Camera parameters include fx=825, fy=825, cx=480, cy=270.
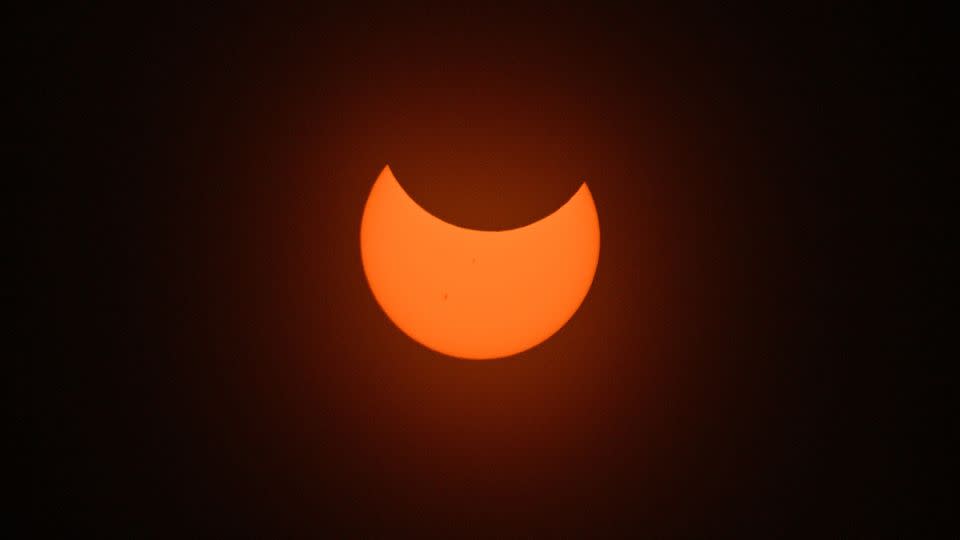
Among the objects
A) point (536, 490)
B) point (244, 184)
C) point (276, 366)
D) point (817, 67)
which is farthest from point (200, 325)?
point (817, 67)

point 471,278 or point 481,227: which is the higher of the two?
point 481,227

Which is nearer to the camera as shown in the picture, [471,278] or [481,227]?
[471,278]

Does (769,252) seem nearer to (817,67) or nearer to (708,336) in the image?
(708,336)

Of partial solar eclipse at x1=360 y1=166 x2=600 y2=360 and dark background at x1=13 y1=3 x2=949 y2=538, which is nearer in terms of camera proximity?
partial solar eclipse at x1=360 y1=166 x2=600 y2=360
